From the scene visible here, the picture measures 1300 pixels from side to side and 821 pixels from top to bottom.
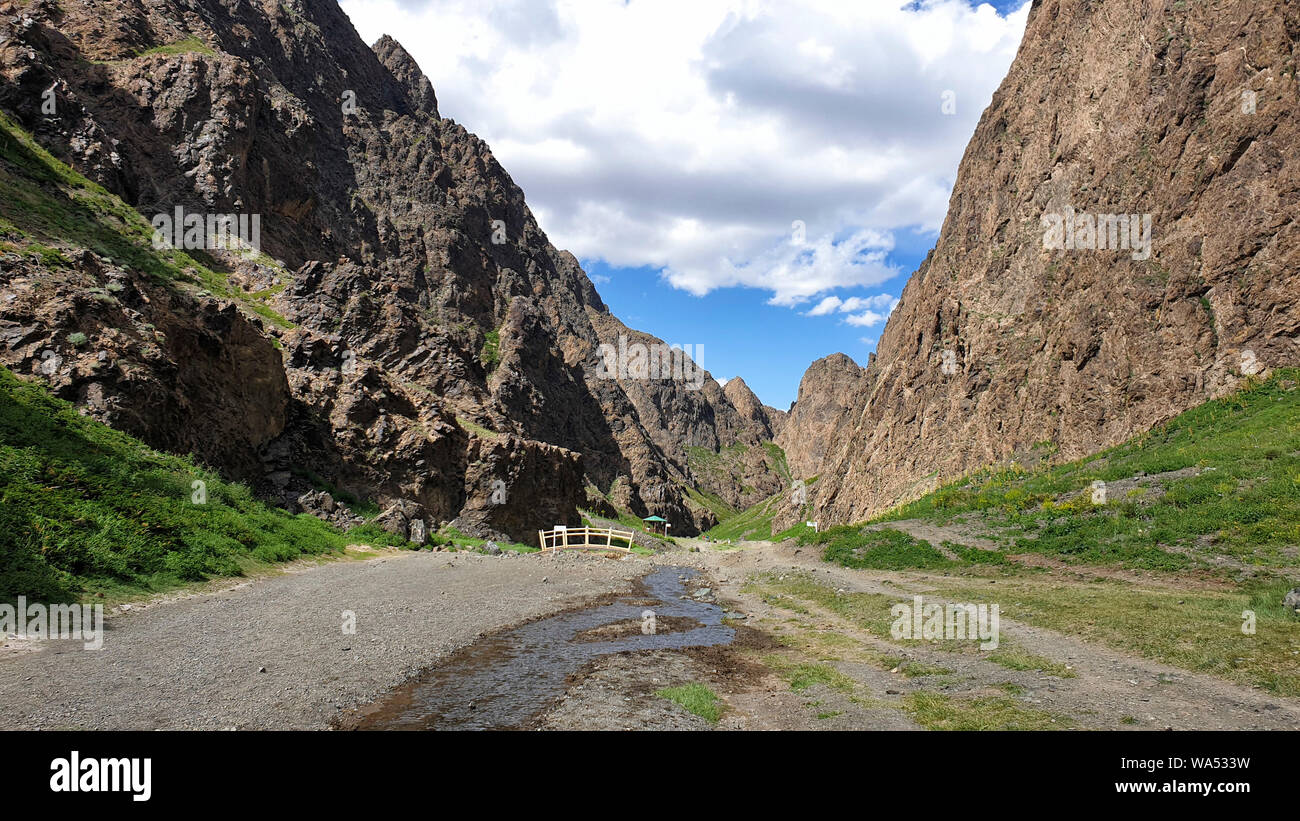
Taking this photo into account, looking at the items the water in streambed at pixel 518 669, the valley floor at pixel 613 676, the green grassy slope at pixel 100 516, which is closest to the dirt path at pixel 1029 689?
the valley floor at pixel 613 676

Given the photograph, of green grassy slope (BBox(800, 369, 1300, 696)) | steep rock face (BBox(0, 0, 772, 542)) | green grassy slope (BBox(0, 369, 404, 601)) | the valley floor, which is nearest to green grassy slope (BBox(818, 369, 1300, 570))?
green grassy slope (BBox(800, 369, 1300, 696))

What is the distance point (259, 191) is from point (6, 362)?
67.2 m

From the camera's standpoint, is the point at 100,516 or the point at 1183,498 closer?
the point at 100,516

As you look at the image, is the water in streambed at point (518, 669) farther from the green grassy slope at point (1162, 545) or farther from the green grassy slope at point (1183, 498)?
the green grassy slope at point (1183, 498)

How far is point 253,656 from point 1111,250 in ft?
180

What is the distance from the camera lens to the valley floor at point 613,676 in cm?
834

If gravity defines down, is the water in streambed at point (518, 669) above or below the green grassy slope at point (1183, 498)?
below

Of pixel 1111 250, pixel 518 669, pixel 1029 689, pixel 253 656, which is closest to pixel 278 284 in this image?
pixel 253 656

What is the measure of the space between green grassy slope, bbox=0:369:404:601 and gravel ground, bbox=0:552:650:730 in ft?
4.87

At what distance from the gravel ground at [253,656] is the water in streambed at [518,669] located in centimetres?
67

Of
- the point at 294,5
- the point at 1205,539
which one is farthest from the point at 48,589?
the point at 294,5

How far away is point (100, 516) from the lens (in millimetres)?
15156

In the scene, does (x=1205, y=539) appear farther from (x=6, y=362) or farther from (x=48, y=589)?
(x=6, y=362)

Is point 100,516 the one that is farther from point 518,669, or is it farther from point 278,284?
point 278,284
